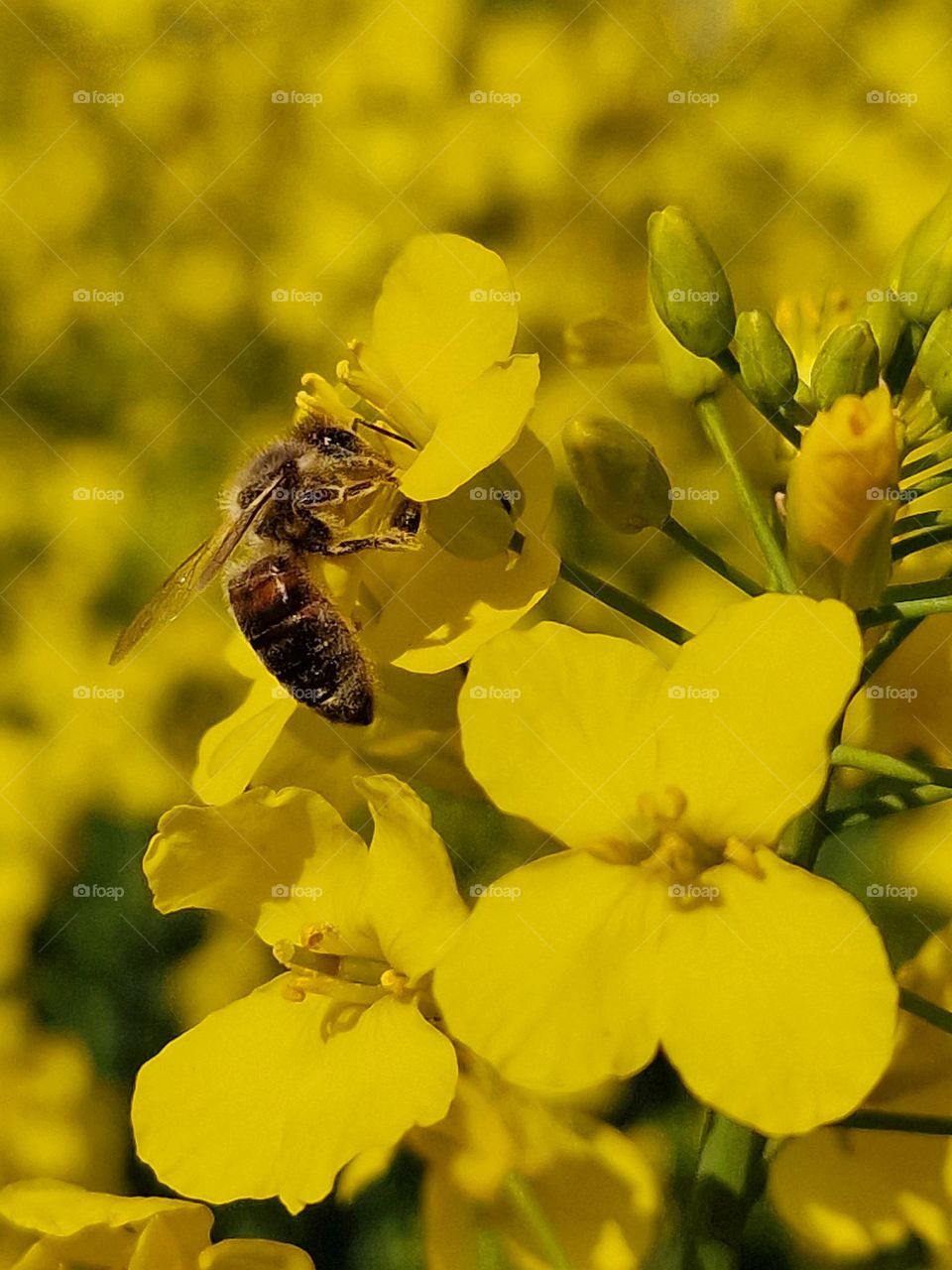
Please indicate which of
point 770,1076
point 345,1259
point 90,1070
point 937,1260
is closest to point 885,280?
point 770,1076
